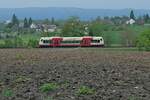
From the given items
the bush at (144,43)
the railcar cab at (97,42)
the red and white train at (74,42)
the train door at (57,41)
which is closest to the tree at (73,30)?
the red and white train at (74,42)

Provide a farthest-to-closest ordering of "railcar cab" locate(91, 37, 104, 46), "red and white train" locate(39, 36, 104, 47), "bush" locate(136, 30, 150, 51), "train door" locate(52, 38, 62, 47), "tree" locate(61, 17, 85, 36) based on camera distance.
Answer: "tree" locate(61, 17, 85, 36)
"railcar cab" locate(91, 37, 104, 46)
"train door" locate(52, 38, 62, 47)
"red and white train" locate(39, 36, 104, 47)
"bush" locate(136, 30, 150, 51)

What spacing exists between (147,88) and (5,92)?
3414mm

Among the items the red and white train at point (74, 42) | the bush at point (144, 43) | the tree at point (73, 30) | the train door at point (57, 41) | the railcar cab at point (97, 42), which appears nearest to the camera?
the bush at point (144, 43)

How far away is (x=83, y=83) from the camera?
13.3m

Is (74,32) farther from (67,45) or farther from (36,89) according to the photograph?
(36,89)

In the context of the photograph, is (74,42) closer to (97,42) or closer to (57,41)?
(57,41)

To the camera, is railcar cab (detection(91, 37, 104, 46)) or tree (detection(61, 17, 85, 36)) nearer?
railcar cab (detection(91, 37, 104, 46))

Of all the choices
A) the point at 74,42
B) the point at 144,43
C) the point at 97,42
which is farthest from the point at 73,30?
the point at 144,43

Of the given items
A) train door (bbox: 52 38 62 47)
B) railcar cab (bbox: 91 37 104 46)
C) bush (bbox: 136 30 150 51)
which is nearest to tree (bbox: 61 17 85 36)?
railcar cab (bbox: 91 37 104 46)

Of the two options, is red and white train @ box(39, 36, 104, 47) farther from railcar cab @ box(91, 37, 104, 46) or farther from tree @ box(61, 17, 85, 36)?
tree @ box(61, 17, 85, 36)

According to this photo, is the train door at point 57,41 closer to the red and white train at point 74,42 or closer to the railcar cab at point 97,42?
the red and white train at point 74,42

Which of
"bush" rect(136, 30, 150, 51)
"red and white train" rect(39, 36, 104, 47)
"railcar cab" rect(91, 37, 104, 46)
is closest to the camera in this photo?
"bush" rect(136, 30, 150, 51)

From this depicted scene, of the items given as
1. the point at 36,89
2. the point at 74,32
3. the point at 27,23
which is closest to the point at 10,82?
the point at 36,89

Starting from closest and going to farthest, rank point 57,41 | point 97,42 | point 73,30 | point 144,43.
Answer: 1. point 144,43
2. point 57,41
3. point 97,42
4. point 73,30
